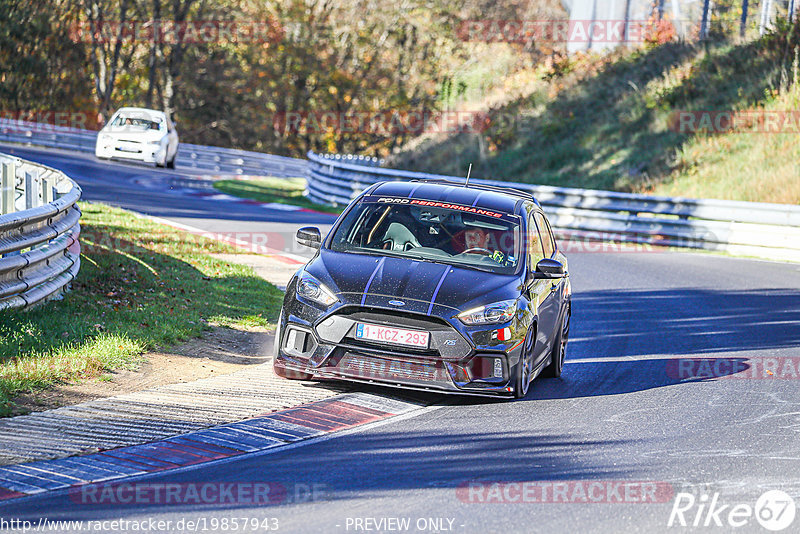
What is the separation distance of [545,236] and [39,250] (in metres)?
4.73

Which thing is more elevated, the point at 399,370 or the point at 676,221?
the point at 676,221

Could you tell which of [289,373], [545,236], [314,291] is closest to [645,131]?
[545,236]

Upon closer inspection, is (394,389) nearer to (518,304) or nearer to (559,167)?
(518,304)

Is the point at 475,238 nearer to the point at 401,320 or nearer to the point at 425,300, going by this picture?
the point at 425,300

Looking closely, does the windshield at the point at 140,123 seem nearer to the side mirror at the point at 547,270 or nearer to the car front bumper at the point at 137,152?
the car front bumper at the point at 137,152

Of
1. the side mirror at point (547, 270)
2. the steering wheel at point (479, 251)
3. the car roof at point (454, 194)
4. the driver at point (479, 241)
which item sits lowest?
the side mirror at point (547, 270)

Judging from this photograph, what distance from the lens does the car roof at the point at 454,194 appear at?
31.3 ft

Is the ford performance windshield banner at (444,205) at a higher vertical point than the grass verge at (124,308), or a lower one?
higher

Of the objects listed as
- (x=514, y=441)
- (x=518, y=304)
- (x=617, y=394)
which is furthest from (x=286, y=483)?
(x=617, y=394)

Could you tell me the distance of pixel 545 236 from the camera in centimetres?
1012

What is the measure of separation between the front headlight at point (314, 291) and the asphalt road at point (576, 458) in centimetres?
115

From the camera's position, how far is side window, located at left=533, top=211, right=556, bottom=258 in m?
A: 9.95

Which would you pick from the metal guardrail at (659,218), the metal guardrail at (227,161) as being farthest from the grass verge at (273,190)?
the metal guardrail at (659,218)

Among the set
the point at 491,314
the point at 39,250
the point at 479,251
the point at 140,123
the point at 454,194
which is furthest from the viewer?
the point at 140,123
